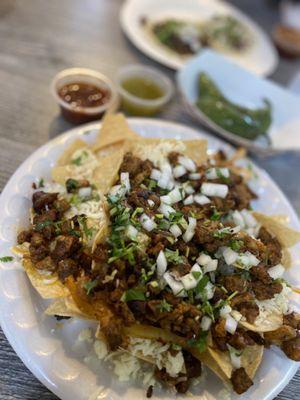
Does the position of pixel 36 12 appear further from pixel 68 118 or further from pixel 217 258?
pixel 217 258

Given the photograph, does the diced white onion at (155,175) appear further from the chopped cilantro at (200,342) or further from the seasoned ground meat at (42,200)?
the chopped cilantro at (200,342)

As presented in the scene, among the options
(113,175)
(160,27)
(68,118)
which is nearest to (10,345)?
(113,175)

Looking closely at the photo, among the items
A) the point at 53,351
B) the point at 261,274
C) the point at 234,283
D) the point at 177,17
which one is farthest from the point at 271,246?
the point at 177,17

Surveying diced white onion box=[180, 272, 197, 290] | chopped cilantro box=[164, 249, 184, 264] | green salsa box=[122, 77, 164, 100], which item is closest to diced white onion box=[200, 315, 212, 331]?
diced white onion box=[180, 272, 197, 290]

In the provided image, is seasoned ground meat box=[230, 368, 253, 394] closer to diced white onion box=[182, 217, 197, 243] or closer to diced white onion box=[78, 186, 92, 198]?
diced white onion box=[182, 217, 197, 243]

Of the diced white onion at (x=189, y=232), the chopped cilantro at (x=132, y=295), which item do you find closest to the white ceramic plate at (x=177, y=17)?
the diced white onion at (x=189, y=232)
